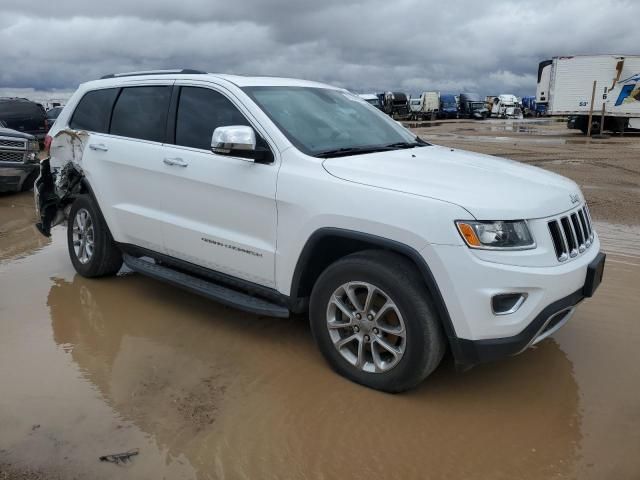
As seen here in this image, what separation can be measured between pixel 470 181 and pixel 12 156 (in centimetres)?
984

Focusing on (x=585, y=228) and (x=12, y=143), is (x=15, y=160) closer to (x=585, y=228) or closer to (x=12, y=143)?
(x=12, y=143)

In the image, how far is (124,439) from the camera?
10.0 feet

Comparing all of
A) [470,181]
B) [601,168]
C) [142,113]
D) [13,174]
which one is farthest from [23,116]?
[470,181]

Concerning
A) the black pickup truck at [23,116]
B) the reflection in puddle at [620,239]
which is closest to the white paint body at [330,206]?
the reflection in puddle at [620,239]

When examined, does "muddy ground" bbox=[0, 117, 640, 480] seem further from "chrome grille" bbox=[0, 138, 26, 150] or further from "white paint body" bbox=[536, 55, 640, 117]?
"white paint body" bbox=[536, 55, 640, 117]

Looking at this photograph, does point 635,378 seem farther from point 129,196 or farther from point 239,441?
point 129,196

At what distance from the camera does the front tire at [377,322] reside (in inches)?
126

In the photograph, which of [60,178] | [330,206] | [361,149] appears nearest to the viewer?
[330,206]

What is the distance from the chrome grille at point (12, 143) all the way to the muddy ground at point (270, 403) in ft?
21.2

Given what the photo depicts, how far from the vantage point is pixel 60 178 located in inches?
224

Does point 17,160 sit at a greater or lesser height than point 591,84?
lesser

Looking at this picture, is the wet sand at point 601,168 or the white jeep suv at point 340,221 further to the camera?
the wet sand at point 601,168

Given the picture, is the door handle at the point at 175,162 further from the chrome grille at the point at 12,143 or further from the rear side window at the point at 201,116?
the chrome grille at the point at 12,143

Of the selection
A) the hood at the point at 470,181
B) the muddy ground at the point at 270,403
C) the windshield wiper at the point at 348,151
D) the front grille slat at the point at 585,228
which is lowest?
the muddy ground at the point at 270,403
